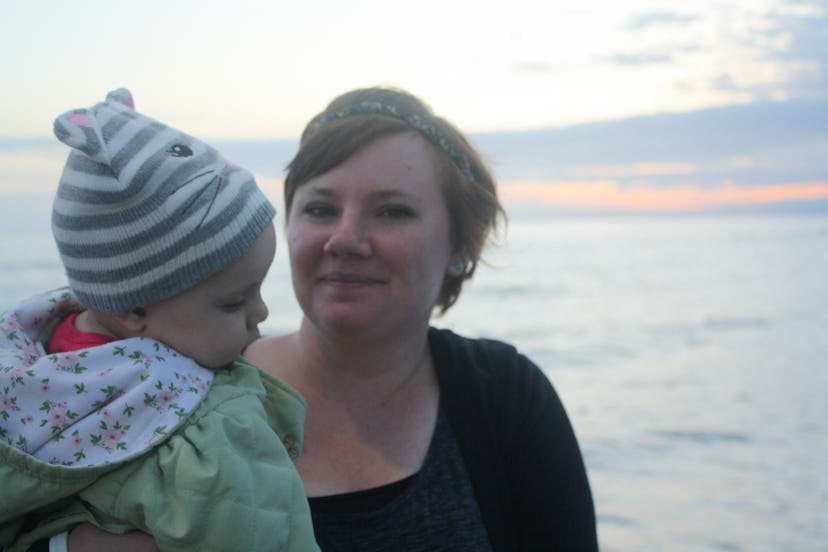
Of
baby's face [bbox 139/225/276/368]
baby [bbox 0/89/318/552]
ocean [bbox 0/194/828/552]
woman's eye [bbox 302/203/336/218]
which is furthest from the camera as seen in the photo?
ocean [bbox 0/194/828/552]

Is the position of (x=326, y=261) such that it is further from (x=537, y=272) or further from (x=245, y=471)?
(x=537, y=272)

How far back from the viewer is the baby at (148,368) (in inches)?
62.4

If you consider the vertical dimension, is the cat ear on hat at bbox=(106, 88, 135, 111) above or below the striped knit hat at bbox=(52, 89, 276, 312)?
above

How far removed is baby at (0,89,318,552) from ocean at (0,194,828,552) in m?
1.60

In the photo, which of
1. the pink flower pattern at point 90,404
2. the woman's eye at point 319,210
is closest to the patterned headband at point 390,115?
the woman's eye at point 319,210

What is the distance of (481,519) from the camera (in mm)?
2648

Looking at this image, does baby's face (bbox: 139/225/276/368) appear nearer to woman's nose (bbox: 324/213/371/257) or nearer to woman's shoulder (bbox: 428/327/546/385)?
woman's nose (bbox: 324/213/371/257)

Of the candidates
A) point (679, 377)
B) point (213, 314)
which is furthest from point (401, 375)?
point (679, 377)

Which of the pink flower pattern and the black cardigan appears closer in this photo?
the pink flower pattern

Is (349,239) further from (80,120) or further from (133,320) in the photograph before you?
(80,120)

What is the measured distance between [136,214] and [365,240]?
3.39 ft

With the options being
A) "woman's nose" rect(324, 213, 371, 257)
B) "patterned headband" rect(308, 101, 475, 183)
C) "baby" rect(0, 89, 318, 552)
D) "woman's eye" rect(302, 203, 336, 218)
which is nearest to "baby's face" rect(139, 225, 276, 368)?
"baby" rect(0, 89, 318, 552)

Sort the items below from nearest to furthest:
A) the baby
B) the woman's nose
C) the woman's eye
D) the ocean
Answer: the baby
the woman's nose
the woman's eye
the ocean

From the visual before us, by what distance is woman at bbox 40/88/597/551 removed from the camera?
2.61m
